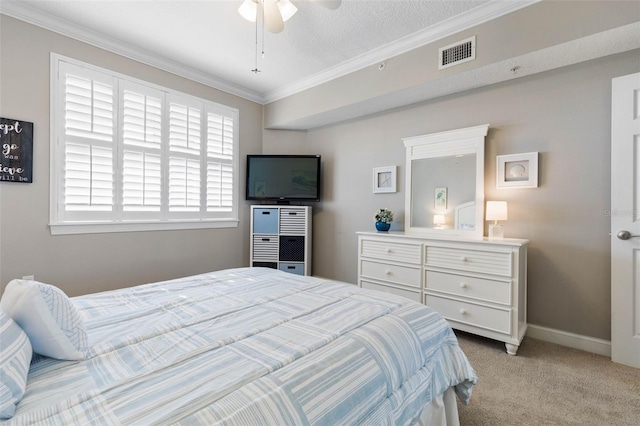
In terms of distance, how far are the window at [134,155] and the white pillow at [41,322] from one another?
7.04 ft

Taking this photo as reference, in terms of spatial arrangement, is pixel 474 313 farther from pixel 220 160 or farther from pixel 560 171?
pixel 220 160

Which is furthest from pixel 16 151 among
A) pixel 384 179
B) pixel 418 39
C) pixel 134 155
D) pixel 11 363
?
pixel 418 39

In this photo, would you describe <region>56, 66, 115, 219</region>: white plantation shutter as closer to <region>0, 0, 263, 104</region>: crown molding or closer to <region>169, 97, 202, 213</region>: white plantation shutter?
<region>0, 0, 263, 104</region>: crown molding

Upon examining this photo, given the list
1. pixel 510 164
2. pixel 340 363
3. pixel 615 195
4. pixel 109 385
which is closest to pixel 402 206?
pixel 510 164

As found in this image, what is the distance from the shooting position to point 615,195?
2219 millimetres

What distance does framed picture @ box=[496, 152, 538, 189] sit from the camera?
2.62 m

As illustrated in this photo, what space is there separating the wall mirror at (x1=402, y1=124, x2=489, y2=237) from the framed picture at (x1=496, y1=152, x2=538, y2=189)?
0.16 m

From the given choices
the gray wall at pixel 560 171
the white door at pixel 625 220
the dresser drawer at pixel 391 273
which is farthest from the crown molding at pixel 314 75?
the dresser drawer at pixel 391 273

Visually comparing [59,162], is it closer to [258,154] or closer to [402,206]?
[258,154]

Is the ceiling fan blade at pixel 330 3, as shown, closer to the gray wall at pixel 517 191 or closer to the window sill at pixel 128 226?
the gray wall at pixel 517 191

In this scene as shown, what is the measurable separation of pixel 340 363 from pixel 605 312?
2.59m

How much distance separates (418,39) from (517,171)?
1.54m

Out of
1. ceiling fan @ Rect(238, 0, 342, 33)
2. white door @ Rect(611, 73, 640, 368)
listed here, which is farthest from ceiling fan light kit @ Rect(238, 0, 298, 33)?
white door @ Rect(611, 73, 640, 368)

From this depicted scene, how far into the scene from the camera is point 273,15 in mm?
2016
